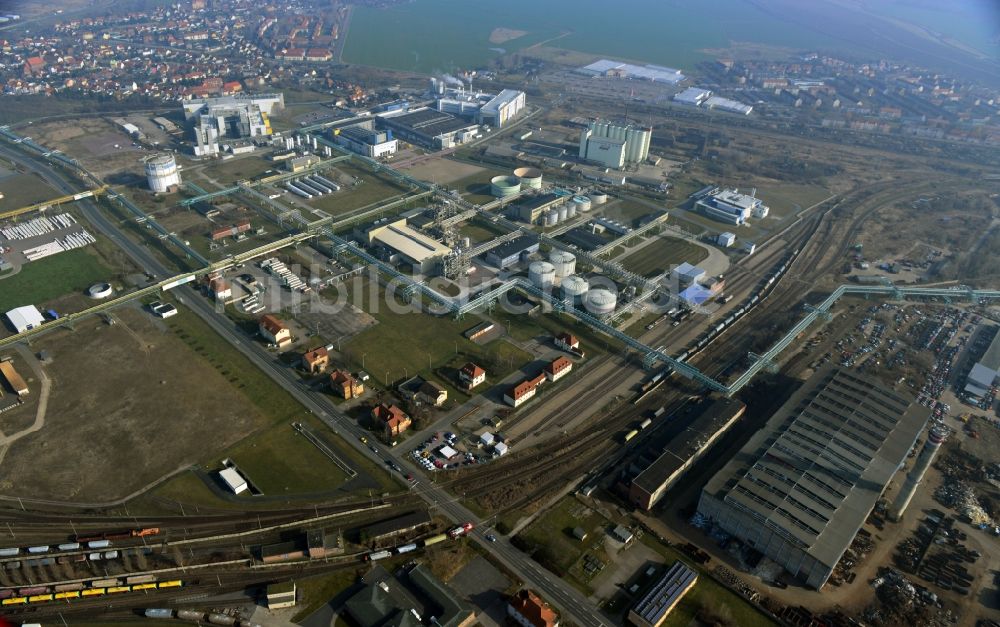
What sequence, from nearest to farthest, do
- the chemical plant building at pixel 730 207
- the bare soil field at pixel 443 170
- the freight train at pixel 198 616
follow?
the freight train at pixel 198 616 < the chemical plant building at pixel 730 207 < the bare soil field at pixel 443 170

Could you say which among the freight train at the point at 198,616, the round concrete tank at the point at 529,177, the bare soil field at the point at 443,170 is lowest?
the freight train at the point at 198,616

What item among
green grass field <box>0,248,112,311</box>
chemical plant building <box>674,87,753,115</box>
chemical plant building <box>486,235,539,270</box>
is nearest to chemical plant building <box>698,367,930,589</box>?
chemical plant building <box>486,235,539,270</box>

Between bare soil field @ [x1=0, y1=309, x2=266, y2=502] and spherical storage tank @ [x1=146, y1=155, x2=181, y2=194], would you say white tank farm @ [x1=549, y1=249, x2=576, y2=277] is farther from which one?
spherical storage tank @ [x1=146, y1=155, x2=181, y2=194]

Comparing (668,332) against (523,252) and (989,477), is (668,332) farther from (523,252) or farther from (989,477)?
(989,477)

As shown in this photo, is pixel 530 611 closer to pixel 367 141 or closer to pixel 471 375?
pixel 471 375

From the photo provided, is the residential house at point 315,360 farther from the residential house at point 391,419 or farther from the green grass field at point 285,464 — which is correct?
the residential house at point 391,419

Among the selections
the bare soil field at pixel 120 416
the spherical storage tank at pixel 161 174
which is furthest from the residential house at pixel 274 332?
the spherical storage tank at pixel 161 174
